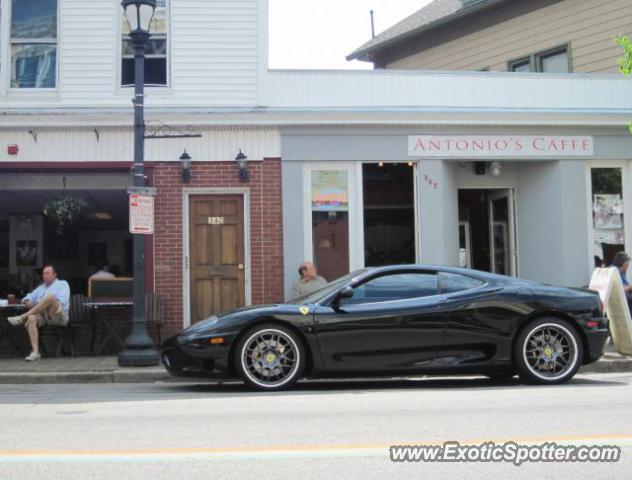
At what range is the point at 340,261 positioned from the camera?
1404 cm

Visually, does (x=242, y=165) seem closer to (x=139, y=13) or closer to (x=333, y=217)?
(x=333, y=217)

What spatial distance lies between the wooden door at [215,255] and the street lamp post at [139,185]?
234cm

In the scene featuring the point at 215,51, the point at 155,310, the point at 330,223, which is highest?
the point at 215,51

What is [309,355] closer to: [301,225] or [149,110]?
[301,225]

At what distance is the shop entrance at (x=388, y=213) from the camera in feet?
46.3

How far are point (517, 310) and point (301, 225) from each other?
5227mm

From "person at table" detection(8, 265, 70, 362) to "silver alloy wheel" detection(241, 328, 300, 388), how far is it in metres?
4.35

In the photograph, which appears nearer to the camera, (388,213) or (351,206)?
(351,206)

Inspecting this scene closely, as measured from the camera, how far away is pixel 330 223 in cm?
1402

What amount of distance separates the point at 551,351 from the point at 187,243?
6534mm

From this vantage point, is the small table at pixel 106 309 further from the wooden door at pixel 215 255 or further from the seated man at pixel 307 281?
the seated man at pixel 307 281

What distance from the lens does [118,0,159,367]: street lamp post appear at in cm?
1112

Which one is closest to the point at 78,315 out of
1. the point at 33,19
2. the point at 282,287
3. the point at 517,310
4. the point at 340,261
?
the point at 282,287

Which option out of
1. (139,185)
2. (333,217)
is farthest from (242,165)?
(139,185)
